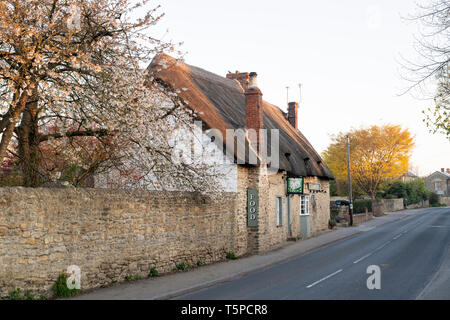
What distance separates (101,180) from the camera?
18234 millimetres

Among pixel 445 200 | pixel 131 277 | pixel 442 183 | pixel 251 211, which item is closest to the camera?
pixel 131 277

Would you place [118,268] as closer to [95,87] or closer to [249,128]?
[95,87]

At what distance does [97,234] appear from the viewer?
11148mm

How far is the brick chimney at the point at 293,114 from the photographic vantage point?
1326 inches

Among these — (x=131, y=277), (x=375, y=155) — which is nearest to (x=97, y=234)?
(x=131, y=277)

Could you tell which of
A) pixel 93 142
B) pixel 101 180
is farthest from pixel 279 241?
pixel 93 142

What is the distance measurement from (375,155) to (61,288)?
1898 inches

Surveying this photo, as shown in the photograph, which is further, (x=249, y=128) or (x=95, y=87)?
(x=249, y=128)

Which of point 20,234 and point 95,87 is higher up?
point 95,87

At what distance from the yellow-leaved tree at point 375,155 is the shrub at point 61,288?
47.0m

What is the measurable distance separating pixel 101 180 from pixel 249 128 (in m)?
7.20

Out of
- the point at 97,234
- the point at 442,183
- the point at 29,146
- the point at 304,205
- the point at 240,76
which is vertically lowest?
the point at 97,234

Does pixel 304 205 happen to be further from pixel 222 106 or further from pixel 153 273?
pixel 153 273

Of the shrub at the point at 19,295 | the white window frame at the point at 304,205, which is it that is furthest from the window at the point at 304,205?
the shrub at the point at 19,295
